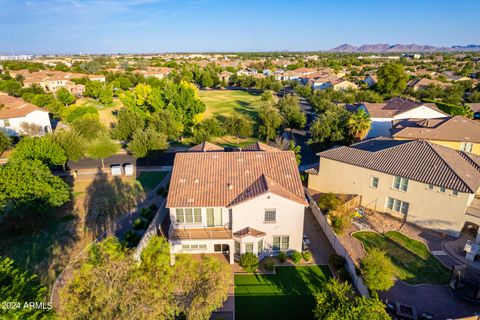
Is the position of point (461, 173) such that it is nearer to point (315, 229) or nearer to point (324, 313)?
point (315, 229)

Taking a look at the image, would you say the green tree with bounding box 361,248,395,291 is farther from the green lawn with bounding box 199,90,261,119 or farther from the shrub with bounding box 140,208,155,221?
the green lawn with bounding box 199,90,261,119

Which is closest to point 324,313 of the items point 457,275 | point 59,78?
point 457,275

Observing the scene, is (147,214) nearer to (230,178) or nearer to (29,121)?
(230,178)

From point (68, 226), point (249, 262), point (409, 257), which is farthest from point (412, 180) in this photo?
point (68, 226)

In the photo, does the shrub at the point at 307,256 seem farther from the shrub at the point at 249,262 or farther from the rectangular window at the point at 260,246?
the shrub at the point at 249,262

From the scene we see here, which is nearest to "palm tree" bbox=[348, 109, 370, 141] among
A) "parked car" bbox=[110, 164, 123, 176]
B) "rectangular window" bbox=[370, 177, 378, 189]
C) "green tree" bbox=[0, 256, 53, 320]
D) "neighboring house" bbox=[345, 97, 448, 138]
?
"neighboring house" bbox=[345, 97, 448, 138]

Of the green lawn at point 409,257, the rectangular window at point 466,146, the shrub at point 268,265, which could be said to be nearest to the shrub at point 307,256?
the shrub at point 268,265
